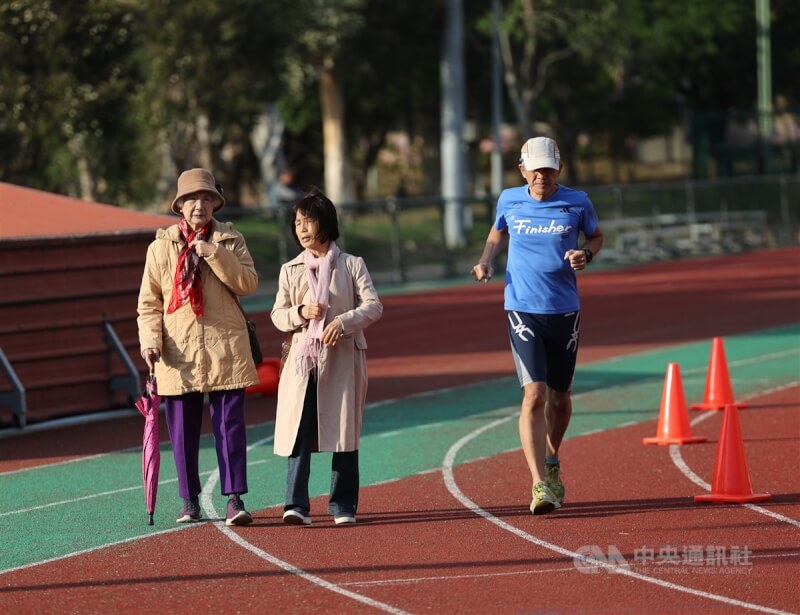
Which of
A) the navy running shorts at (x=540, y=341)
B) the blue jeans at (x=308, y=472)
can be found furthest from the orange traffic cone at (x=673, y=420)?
the blue jeans at (x=308, y=472)

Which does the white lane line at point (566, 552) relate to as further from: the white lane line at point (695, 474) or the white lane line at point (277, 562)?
the white lane line at point (695, 474)

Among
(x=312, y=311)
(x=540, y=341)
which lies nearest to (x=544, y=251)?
(x=540, y=341)

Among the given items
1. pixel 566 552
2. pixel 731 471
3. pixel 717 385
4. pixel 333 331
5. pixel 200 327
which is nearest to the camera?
pixel 566 552

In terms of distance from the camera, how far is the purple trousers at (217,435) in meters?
9.33

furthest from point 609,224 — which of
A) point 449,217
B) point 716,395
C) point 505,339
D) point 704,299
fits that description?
point 716,395

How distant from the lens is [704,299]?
26.8 meters

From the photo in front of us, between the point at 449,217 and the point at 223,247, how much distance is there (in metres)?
25.0

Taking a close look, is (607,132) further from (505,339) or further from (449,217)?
(505,339)

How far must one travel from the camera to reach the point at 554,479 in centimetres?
989

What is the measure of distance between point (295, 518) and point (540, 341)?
67.1 inches

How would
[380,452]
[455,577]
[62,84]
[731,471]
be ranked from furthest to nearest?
[62,84] → [380,452] → [731,471] → [455,577]

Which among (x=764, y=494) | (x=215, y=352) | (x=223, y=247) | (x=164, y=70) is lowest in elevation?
(x=764, y=494)

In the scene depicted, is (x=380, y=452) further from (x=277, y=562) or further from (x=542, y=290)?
(x=277, y=562)

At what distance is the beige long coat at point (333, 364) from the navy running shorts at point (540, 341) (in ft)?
2.98
